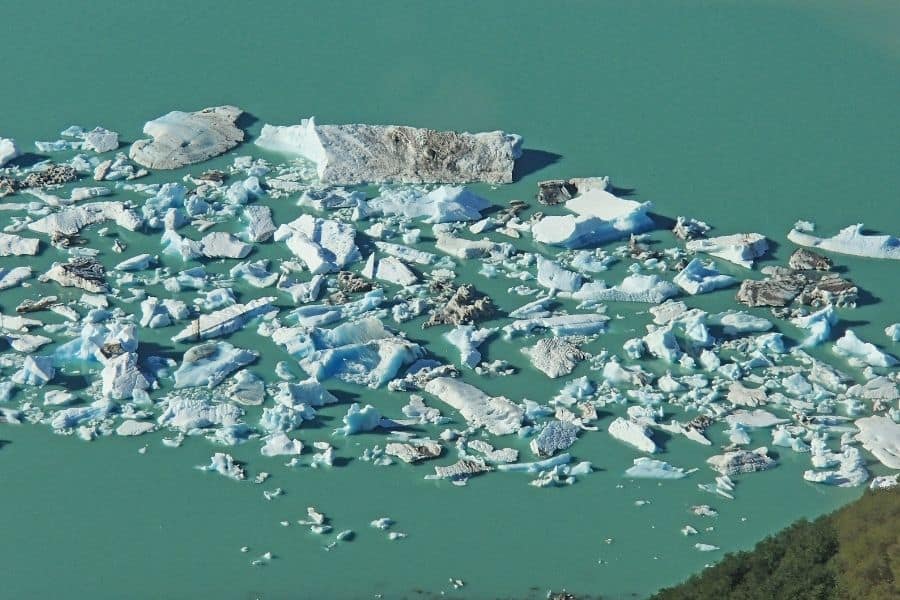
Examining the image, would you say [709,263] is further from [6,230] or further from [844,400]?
[6,230]

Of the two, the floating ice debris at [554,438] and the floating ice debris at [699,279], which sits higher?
the floating ice debris at [699,279]

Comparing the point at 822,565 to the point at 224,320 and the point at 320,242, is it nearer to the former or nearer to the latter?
the point at 224,320

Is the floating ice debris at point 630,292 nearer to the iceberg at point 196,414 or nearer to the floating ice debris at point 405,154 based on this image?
the floating ice debris at point 405,154

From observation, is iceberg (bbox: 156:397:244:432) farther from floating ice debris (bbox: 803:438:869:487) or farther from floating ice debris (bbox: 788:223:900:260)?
floating ice debris (bbox: 788:223:900:260)

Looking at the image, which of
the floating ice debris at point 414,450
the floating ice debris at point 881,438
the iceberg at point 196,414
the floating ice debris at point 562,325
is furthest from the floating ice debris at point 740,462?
the iceberg at point 196,414

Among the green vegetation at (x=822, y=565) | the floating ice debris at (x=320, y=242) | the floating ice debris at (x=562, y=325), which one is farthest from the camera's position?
the floating ice debris at (x=320, y=242)

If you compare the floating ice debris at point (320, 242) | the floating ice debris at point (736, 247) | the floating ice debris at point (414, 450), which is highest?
the floating ice debris at point (736, 247)

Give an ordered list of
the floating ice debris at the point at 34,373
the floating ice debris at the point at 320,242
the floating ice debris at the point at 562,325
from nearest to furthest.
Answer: the floating ice debris at the point at 34,373 < the floating ice debris at the point at 562,325 < the floating ice debris at the point at 320,242

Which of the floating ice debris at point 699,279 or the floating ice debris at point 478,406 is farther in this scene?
the floating ice debris at point 699,279

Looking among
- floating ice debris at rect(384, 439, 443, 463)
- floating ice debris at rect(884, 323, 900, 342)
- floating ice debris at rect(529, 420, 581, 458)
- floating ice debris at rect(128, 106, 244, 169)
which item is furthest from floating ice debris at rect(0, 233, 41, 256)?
floating ice debris at rect(884, 323, 900, 342)
